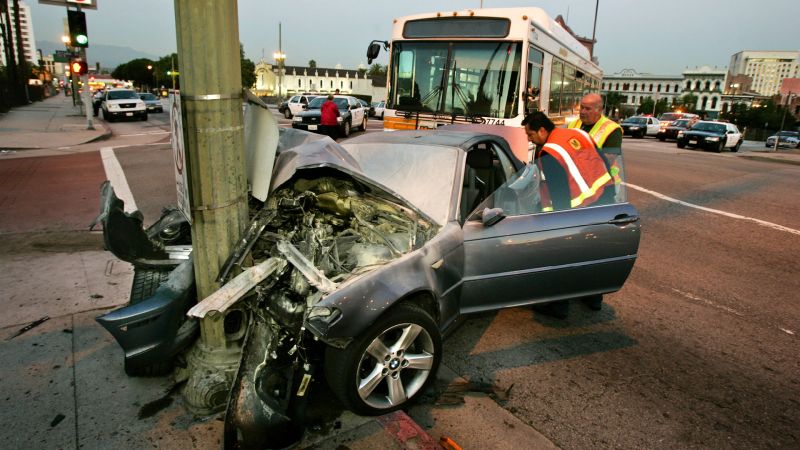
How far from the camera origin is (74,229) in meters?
6.14

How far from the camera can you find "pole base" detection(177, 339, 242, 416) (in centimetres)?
280

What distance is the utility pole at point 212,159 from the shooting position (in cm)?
250

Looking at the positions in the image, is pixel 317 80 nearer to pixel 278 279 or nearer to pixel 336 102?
pixel 336 102

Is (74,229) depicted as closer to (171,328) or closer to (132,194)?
(132,194)

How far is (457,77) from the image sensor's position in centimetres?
912

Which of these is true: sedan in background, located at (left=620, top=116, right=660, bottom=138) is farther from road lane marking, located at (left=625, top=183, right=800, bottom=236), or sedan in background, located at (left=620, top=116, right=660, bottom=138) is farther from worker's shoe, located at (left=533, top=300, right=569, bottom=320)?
worker's shoe, located at (left=533, top=300, right=569, bottom=320)

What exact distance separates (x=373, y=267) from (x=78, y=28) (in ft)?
54.6

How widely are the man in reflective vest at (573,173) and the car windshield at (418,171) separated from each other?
83 centimetres

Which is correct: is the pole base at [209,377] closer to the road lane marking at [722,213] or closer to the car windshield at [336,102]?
the road lane marking at [722,213]

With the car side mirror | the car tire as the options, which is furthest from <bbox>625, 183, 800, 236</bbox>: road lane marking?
the car tire

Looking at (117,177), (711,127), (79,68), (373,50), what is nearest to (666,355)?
(373,50)

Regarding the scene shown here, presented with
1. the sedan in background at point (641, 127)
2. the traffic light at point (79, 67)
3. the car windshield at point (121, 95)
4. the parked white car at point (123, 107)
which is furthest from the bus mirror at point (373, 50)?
the sedan in background at point (641, 127)

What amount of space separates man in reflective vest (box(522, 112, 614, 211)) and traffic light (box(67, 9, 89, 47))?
1616 cm

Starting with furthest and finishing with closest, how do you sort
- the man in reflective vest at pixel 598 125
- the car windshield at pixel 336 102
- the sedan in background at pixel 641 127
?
the sedan in background at pixel 641 127 < the car windshield at pixel 336 102 < the man in reflective vest at pixel 598 125
